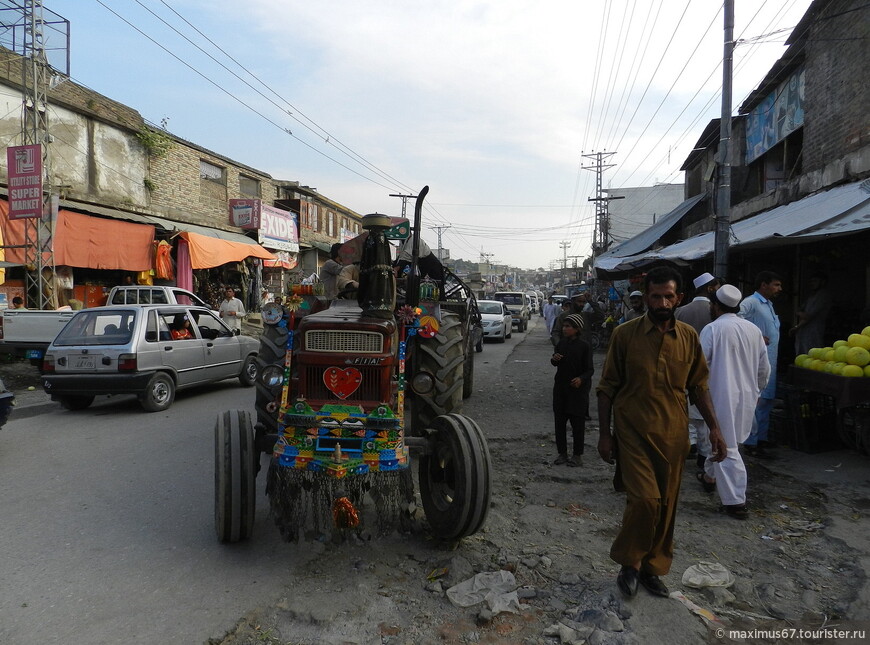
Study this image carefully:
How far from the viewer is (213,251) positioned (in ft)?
60.7

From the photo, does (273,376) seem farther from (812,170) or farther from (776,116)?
(776,116)

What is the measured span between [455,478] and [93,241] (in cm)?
1426

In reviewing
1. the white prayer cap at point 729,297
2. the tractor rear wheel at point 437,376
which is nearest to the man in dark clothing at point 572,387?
the tractor rear wheel at point 437,376

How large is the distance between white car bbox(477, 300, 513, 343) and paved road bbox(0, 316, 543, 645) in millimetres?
14770

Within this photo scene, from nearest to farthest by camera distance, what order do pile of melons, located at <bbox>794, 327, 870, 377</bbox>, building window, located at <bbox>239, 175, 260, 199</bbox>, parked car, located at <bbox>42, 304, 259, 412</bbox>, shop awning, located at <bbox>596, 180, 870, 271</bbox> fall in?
pile of melons, located at <bbox>794, 327, 870, 377</bbox>
shop awning, located at <bbox>596, 180, 870, 271</bbox>
parked car, located at <bbox>42, 304, 259, 412</bbox>
building window, located at <bbox>239, 175, 260, 199</bbox>

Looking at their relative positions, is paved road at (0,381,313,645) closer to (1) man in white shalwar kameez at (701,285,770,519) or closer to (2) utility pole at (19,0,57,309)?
(1) man in white shalwar kameez at (701,285,770,519)

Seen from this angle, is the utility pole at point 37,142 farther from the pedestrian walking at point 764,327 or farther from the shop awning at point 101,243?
the pedestrian walking at point 764,327

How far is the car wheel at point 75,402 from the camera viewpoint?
881 centimetres

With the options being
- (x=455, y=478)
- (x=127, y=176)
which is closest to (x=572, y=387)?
(x=455, y=478)

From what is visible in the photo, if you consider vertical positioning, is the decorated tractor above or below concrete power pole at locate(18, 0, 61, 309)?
below

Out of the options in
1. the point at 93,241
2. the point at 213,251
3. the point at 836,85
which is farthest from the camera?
the point at 213,251

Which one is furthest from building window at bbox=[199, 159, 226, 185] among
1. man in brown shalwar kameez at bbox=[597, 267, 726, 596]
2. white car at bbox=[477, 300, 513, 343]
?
man in brown shalwar kameez at bbox=[597, 267, 726, 596]

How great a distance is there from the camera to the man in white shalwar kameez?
4.67 metres

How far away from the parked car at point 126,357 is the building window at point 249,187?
15.4 metres
